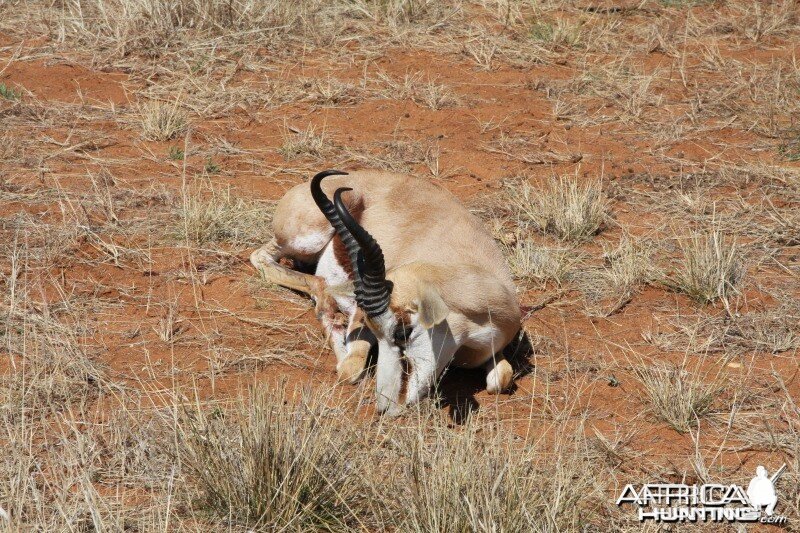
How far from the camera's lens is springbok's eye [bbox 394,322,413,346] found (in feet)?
18.5

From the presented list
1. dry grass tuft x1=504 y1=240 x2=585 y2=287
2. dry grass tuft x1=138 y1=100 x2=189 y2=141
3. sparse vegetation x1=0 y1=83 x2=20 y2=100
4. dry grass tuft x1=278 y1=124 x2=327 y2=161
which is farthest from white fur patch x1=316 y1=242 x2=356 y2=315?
sparse vegetation x1=0 y1=83 x2=20 y2=100

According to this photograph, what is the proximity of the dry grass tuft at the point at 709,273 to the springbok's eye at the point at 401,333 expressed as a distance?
2473 mm

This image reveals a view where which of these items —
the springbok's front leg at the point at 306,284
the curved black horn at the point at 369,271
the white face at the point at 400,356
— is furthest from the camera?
the springbok's front leg at the point at 306,284

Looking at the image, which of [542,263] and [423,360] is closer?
[423,360]

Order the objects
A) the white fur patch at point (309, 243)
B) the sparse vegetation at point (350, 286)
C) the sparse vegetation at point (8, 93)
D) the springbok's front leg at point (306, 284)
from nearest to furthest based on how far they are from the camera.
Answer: the sparse vegetation at point (350, 286) → the springbok's front leg at point (306, 284) → the white fur patch at point (309, 243) → the sparse vegetation at point (8, 93)

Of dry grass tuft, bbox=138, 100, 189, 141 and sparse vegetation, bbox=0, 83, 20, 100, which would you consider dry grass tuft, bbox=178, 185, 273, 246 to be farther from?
sparse vegetation, bbox=0, 83, 20, 100

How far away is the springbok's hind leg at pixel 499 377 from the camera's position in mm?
6031

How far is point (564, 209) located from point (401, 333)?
2841 millimetres

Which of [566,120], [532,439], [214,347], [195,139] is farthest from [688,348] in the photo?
[195,139]

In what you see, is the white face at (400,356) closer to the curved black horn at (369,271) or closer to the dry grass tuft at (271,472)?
the curved black horn at (369,271)

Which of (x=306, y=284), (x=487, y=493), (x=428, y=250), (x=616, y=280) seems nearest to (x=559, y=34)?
(x=616, y=280)

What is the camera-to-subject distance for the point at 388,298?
5.60m

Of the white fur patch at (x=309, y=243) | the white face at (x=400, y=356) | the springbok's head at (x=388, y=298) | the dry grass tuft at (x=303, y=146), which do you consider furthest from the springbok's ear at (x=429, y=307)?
the dry grass tuft at (x=303, y=146)

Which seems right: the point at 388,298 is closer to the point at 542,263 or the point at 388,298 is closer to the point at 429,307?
the point at 429,307
